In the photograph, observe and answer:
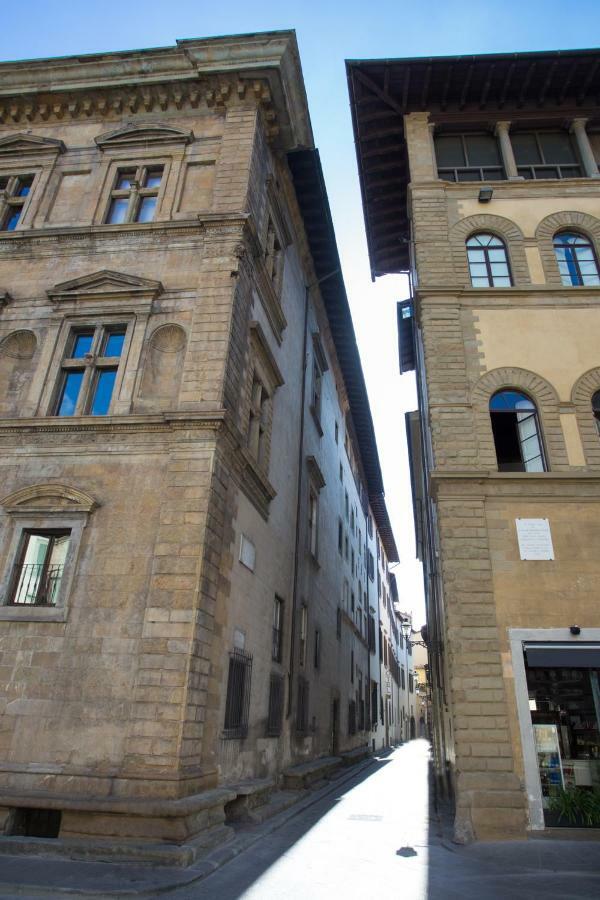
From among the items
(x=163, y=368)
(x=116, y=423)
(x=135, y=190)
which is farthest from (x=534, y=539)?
(x=135, y=190)

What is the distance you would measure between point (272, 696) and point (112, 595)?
19.7 feet

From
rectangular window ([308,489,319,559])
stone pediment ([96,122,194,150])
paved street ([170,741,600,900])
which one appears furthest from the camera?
rectangular window ([308,489,319,559])

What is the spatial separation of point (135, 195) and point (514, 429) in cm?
1088

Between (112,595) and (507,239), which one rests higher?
(507,239)

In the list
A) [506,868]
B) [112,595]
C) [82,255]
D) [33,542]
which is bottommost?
[506,868]

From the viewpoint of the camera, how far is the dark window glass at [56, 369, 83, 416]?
38.0ft

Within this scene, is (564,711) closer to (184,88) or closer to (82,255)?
(82,255)

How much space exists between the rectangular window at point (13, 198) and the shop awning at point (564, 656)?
1544 cm

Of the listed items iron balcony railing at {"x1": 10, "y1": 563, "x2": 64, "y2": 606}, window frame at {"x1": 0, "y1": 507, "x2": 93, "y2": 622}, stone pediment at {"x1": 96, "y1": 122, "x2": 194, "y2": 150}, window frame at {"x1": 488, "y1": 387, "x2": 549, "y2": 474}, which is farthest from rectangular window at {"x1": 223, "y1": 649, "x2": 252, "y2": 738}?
stone pediment at {"x1": 96, "y1": 122, "x2": 194, "y2": 150}

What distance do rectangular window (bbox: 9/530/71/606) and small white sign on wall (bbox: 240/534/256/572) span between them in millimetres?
3413

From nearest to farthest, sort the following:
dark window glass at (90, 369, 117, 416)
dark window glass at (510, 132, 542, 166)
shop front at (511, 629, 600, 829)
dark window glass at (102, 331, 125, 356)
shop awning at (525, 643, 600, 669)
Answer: shop front at (511, 629, 600, 829), shop awning at (525, 643, 600, 669), dark window glass at (90, 369, 117, 416), dark window glass at (102, 331, 125, 356), dark window glass at (510, 132, 542, 166)

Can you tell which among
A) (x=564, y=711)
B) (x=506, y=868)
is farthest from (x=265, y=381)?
(x=506, y=868)

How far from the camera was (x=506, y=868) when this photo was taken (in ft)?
23.5

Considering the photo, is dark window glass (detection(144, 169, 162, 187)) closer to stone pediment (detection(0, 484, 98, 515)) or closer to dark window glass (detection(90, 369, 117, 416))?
dark window glass (detection(90, 369, 117, 416))
